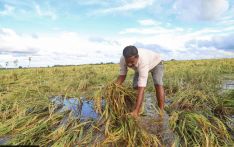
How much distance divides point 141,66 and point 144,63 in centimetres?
7

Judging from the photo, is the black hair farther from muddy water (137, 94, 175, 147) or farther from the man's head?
muddy water (137, 94, 175, 147)

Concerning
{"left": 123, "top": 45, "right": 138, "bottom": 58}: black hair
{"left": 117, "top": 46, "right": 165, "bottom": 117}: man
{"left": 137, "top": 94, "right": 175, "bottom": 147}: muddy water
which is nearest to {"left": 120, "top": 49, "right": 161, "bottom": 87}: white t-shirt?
{"left": 117, "top": 46, "right": 165, "bottom": 117}: man

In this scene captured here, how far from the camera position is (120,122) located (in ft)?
14.7

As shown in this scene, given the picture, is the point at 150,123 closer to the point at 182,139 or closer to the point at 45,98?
the point at 182,139

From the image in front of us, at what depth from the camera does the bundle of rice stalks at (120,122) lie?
4039mm

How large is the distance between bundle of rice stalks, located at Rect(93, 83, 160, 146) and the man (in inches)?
8.2

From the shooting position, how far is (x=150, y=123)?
4820 millimetres

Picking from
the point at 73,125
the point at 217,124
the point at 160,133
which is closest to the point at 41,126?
the point at 73,125

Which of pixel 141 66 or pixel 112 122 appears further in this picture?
pixel 141 66

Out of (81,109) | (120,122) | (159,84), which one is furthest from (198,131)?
(81,109)

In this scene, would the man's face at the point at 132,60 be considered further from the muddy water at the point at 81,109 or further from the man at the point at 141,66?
the muddy water at the point at 81,109

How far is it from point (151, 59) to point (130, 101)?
77cm

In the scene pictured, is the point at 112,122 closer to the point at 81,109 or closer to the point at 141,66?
the point at 141,66

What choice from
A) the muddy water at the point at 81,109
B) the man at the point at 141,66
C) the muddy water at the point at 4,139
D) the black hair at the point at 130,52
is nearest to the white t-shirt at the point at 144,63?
the man at the point at 141,66
